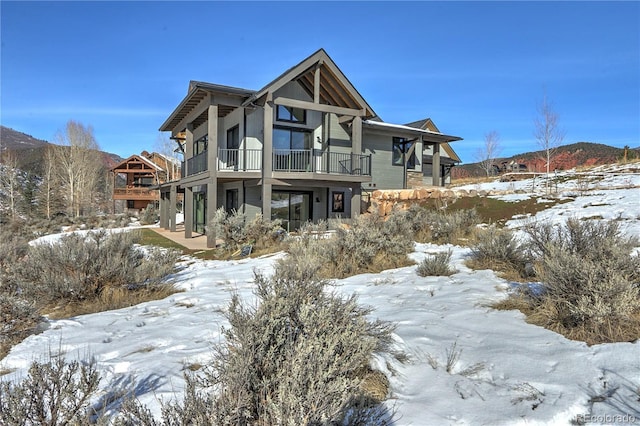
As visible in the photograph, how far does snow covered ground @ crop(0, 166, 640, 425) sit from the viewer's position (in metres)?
2.34

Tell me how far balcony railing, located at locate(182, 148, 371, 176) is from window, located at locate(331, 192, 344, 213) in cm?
169

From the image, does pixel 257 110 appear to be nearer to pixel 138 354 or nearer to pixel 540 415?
pixel 138 354

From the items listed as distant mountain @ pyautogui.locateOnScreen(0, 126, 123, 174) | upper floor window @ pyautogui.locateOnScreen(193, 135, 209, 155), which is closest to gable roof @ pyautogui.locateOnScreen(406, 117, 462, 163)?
upper floor window @ pyautogui.locateOnScreen(193, 135, 209, 155)

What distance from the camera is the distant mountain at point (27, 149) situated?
1922 inches

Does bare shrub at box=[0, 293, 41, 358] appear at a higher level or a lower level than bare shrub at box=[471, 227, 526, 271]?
lower

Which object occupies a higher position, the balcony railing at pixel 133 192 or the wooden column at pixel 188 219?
the balcony railing at pixel 133 192

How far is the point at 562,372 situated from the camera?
270cm

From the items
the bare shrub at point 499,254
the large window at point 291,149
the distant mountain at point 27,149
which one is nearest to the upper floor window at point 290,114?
the large window at point 291,149

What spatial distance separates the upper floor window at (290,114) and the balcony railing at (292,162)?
1.50 m

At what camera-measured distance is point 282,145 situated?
49.9 ft

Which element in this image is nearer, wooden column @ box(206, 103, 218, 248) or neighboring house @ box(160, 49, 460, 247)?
wooden column @ box(206, 103, 218, 248)

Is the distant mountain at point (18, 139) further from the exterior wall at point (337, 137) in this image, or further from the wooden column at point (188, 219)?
the exterior wall at point (337, 137)

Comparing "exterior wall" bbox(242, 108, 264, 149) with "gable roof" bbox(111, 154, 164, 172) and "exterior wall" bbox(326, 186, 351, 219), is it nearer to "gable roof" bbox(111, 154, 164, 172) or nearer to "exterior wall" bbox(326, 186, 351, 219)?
"exterior wall" bbox(326, 186, 351, 219)

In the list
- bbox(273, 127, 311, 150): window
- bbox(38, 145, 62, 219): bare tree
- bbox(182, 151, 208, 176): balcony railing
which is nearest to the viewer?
bbox(182, 151, 208, 176): balcony railing
